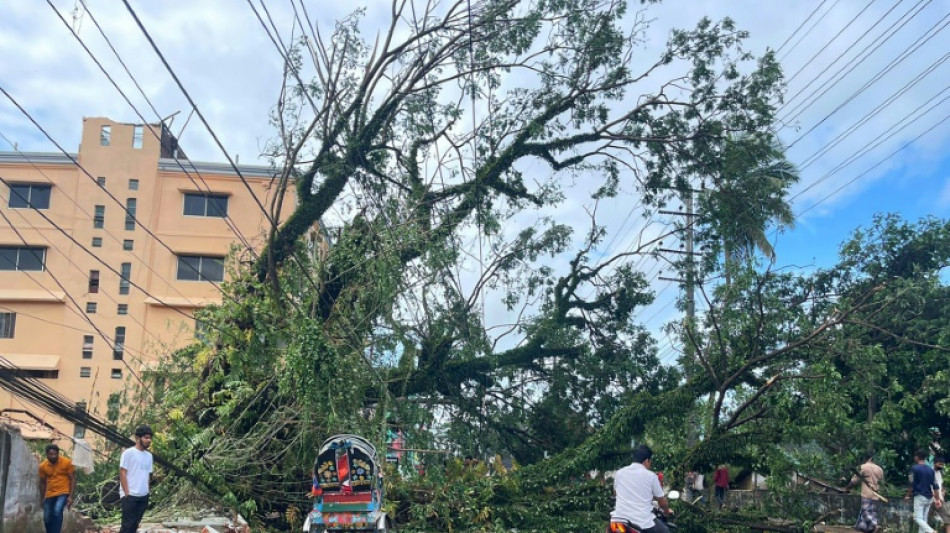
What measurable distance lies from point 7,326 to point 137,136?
28.7 feet

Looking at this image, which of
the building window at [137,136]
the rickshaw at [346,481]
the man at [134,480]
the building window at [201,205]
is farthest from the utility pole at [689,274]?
the building window at [137,136]

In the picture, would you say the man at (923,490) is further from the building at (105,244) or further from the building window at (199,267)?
the building window at (199,267)

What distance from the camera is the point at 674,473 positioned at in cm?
1258

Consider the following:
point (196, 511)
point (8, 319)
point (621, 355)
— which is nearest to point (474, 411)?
point (621, 355)

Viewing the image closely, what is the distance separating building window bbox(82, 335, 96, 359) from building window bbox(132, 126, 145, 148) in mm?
7695

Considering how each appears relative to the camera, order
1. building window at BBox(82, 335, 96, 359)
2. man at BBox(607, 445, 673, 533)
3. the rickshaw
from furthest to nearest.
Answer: building window at BBox(82, 335, 96, 359), the rickshaw, man at BBox(607, 445, 673, 533)

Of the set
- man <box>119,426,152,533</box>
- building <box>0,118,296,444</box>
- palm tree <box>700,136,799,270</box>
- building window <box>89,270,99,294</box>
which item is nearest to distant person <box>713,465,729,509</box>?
palm tree <box>700,136,799,270</box>

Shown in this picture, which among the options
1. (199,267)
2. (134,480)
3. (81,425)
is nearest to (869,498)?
(134,480)

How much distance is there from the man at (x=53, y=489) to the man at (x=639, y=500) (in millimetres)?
6387

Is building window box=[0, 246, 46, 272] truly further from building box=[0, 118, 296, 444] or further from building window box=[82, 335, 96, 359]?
building window box=[82, 335, 96, 359]

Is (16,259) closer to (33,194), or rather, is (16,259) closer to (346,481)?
(33,194)

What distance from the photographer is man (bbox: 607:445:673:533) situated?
714 cm

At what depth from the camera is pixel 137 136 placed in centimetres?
3134

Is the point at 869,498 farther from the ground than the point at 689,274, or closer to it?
closer to it
